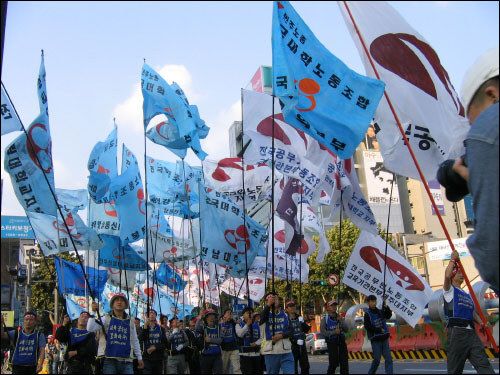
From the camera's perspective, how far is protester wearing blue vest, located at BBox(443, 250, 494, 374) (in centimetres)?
790

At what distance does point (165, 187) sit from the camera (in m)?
20.8

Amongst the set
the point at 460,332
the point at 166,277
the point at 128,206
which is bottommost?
the point at 460,332

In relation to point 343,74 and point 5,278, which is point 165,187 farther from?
point 5,278

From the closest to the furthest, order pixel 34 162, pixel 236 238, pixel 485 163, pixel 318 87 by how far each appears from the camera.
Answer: pixel 485 163
pixel 318 87
pixel 34 162
pixel 236 238

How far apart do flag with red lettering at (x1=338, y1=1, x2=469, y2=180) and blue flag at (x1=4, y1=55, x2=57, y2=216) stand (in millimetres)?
6042

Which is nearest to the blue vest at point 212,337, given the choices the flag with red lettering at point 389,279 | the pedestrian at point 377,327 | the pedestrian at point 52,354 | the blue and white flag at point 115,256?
the flag with red lettering at point 389,279

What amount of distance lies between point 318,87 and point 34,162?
5818mm

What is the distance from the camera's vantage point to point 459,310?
832 cm

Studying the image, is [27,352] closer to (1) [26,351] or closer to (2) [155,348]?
(1) [26,351]

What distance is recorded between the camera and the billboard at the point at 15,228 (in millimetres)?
81375

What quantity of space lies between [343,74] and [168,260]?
16.0 metres

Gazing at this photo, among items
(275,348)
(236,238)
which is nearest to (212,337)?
(275,348)

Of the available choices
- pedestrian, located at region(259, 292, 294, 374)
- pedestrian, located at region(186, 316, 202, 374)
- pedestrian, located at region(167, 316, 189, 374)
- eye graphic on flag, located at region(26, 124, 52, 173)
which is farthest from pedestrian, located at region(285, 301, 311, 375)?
eye graphic on flag, located at region(26, 124, 52, 173)

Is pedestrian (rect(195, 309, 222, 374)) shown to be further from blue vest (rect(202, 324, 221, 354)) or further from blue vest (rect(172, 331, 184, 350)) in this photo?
blue vest (rect(172, 331, 184, 350))
